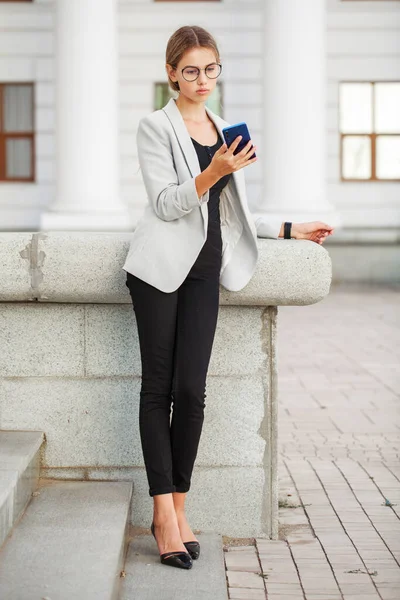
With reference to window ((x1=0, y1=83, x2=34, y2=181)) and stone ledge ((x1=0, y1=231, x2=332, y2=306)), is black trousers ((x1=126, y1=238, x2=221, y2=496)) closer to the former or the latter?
stone ledge ((x1=0, y1=231, x2=332, y2=306))

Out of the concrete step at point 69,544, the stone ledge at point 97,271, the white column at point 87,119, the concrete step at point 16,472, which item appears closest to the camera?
the concrete step at point 69,544

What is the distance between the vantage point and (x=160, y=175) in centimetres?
410

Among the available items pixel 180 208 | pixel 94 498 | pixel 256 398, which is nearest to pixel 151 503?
pixel 94 498

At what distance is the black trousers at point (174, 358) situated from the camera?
419cm

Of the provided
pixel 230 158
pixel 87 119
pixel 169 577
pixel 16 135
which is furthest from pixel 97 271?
pixel 16 135

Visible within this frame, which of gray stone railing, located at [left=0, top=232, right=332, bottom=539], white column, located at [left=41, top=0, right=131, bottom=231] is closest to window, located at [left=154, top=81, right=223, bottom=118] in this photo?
white column, located at [left=41, top=0, right=131, bottom=231]

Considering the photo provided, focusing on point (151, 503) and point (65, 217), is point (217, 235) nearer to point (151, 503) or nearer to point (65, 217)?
point (151, 503)

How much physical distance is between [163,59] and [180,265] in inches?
638

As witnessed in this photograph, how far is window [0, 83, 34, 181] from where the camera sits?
20048 millimetres

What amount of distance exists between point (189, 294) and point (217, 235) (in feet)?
0.86

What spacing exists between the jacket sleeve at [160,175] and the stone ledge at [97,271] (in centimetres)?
46

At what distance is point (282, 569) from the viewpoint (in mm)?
4395

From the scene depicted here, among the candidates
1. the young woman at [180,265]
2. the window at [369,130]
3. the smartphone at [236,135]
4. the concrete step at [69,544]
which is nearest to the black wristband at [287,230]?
the young woman at [180,265]

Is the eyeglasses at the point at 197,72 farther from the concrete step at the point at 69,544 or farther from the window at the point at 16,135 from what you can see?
the window at the point at 16,135
